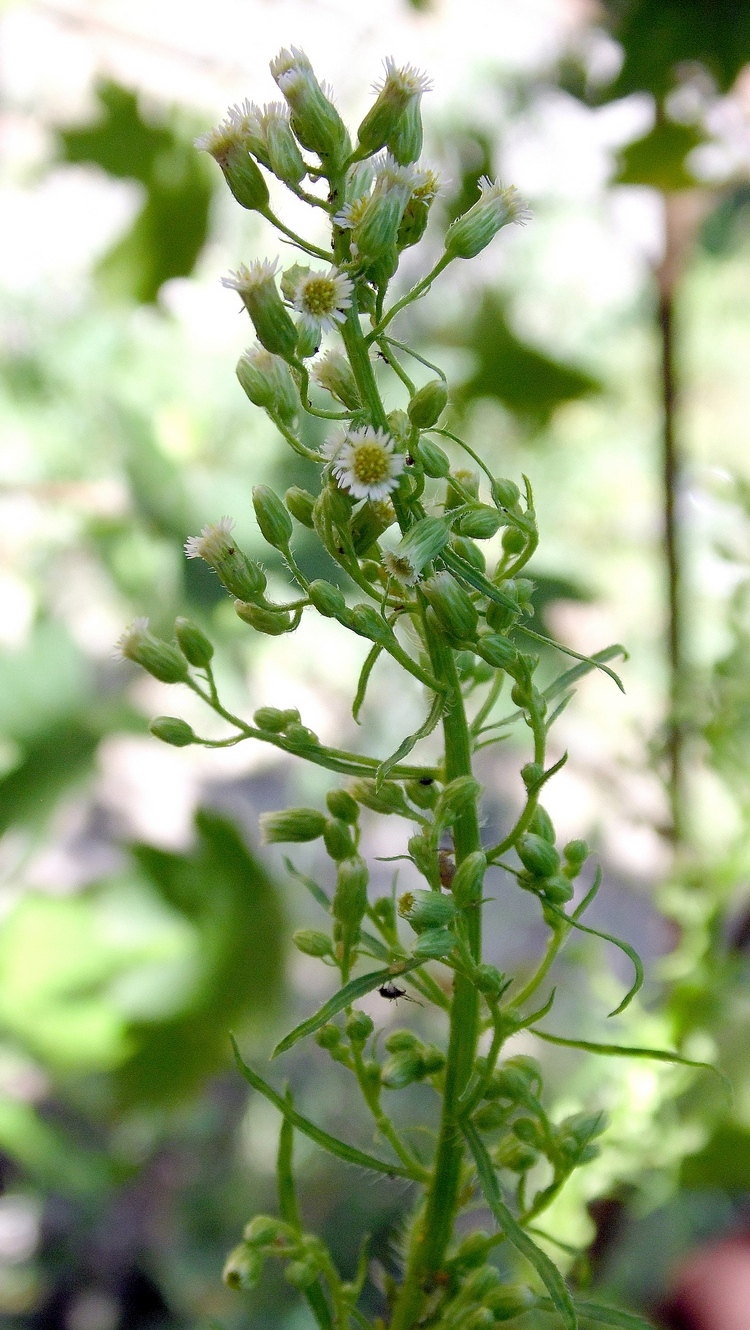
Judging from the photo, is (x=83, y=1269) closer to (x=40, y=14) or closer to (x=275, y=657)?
(x=275, y=657)

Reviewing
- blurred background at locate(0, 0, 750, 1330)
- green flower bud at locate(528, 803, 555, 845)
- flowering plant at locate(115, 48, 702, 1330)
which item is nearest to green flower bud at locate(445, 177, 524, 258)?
flowering plant at locate(115, 48, 702, 1330)

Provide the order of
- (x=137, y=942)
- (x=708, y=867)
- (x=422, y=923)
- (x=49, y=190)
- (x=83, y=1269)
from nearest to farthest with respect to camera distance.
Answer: (x=422, y=923), (x=708, y=867), (x=137, y=942), (x=83, y=1269), (x=49, y=190)

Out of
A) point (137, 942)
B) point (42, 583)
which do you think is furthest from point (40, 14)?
point (137, 942)

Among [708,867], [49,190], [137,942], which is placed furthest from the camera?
[49,190]

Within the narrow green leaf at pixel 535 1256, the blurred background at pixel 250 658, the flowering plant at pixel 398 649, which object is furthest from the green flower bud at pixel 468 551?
the blurred background at pixel 250 658

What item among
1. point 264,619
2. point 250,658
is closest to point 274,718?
point 264,619

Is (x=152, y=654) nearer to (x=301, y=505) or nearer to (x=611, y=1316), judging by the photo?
(x=301, y=505)
